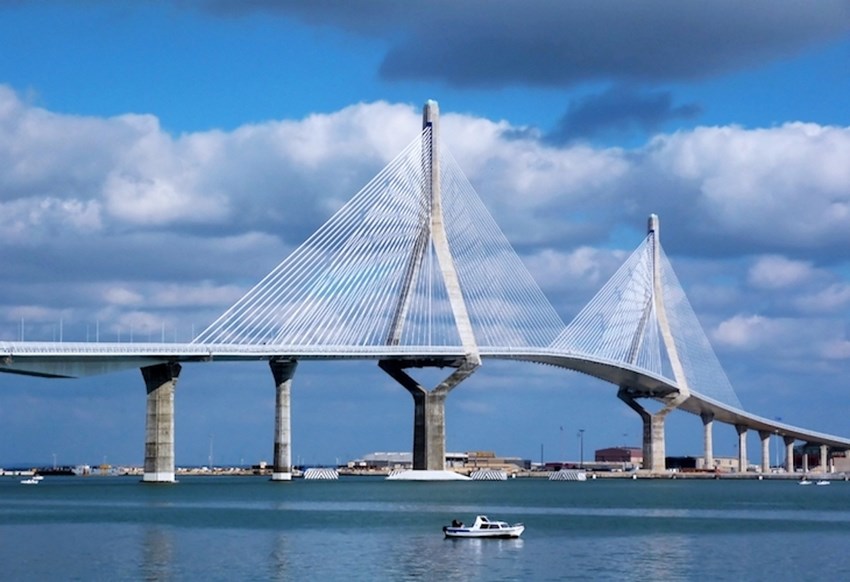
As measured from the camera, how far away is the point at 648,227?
150m

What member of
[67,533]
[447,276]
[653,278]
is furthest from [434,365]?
[67,533]

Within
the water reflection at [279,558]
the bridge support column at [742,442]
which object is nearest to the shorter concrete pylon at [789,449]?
the bridge support column at [742,442]

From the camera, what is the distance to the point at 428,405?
116 meters

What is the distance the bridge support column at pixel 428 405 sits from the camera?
377ft

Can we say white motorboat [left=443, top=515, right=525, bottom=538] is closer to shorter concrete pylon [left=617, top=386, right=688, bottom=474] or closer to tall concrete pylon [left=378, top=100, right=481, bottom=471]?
tall concrete pylon [left=378, top=100, right=481, bottom=471]

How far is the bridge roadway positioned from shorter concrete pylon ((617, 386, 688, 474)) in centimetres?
148

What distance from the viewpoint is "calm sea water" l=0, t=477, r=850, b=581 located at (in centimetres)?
4803

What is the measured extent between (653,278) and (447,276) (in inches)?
1747

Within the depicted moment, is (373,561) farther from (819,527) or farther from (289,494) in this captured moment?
(289,494)

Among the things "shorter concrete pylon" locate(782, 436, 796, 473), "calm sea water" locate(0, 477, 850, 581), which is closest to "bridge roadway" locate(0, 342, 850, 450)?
"calm sea water" locate(0, 477, 850, 581)

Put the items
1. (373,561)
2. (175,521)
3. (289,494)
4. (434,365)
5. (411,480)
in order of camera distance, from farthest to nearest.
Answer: (411,480) → (434,365) → (289,494) → (175,521) → (373,561)

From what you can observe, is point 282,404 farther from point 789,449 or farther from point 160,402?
point 789,449

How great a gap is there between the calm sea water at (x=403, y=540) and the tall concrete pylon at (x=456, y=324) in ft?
48.9

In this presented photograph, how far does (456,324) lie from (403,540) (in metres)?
52.7
